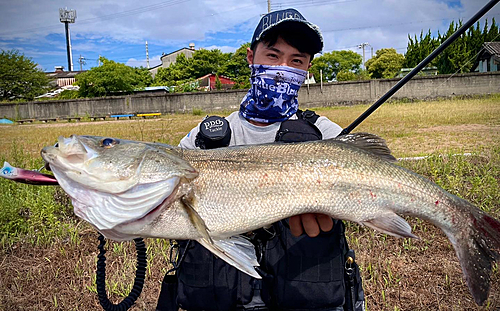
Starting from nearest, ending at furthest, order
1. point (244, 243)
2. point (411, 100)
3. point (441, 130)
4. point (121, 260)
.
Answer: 1. point (244, 243)
2. point (121, 260)
3. point (441, 130)
4. point (411, 100)

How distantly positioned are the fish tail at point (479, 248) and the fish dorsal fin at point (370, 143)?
520 millimetres

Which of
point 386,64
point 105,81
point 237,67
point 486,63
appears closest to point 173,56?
point 237,67

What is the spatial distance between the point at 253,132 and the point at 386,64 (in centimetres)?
8261

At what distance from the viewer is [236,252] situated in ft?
7.16

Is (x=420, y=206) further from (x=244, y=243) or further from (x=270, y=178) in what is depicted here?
(x=244, y=243)

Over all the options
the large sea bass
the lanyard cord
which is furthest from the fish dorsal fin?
the lanyard cord

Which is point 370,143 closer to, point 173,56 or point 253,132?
point 253,132

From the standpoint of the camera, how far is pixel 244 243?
2285 millimetres

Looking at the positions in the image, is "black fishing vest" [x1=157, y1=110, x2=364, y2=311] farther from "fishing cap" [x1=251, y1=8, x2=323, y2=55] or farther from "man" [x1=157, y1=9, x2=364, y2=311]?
"fishing cap" [x1=251, y1=8, x2=323, y2=55]

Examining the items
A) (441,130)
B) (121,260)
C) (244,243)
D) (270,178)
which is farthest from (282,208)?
(441,130)

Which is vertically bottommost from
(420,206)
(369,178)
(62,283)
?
(62,283)

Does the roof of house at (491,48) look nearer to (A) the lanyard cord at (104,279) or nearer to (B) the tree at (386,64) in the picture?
(A) the lanyard cord at (104,279)

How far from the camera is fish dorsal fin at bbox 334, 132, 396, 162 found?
240cm

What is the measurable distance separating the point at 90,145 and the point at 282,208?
1.12 meters
